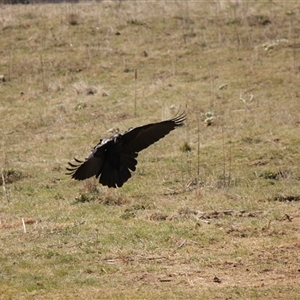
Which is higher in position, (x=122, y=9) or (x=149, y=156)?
(x=122, y=9)

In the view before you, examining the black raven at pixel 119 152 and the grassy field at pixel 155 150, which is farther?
the black raven at pixel 119 152

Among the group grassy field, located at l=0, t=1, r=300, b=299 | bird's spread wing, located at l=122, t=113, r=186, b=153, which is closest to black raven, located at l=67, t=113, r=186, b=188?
bird's spread wing, located at l=122, t=113, r=186, b=153

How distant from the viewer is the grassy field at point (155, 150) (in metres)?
8.86

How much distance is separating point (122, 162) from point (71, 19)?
604 inches

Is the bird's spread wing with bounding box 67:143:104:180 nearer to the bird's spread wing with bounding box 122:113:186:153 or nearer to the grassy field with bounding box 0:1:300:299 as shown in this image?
the bird's spread wing with bounding box 122:113:186:153

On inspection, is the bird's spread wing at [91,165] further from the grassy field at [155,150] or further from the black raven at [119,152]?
the grassy field at [155,150]

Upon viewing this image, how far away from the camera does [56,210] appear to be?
11781 mm

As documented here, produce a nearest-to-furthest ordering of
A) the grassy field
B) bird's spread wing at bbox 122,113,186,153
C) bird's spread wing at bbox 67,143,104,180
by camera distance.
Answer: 1. the grassy field
2. bird's spread wing at bbox 122,113,186,153
3. bird's spread wing at bbox 67,143,104,180

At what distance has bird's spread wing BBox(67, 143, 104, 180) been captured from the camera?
34.3 ft

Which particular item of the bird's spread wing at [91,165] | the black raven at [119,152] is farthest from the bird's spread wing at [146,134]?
the bird's spread wing at [91,165]

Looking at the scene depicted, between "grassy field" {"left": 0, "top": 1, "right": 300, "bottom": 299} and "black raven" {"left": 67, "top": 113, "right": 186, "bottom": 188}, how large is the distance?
2.02 ft

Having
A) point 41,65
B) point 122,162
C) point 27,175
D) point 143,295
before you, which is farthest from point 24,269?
point 41,65

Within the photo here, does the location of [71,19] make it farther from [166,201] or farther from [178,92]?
[166,201]

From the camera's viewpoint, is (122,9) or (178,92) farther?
(122,9)
